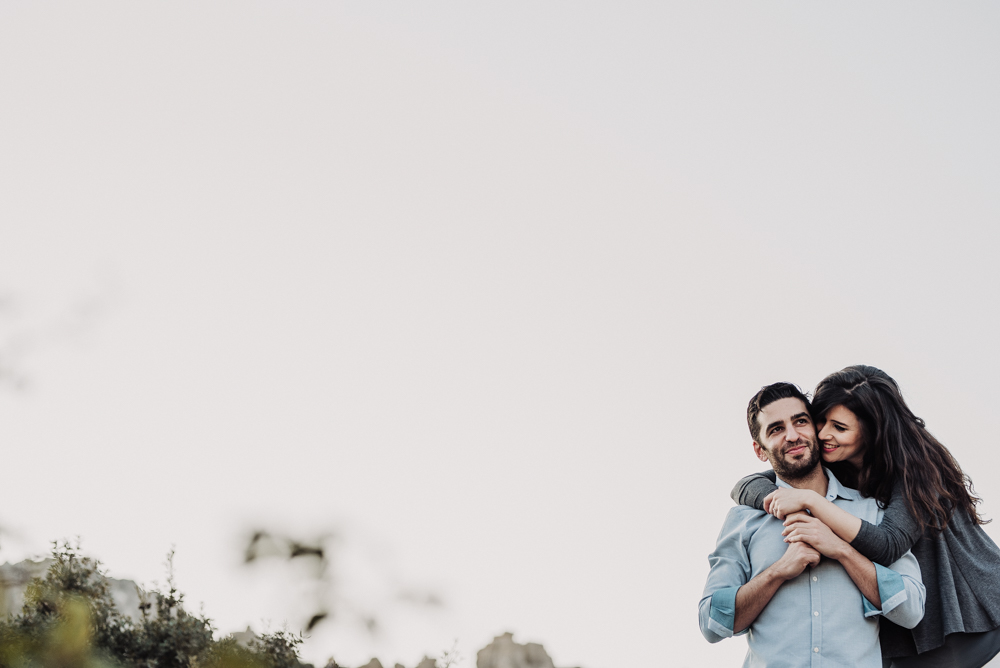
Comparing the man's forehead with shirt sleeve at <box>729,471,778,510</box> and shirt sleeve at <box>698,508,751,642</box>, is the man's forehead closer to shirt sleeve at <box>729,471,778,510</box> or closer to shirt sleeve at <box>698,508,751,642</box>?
shirt sleeve at <box>729,471,778,510</box>

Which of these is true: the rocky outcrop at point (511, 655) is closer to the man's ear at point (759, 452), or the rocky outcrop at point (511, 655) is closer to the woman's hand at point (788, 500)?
the man's ear at point (759, 452)

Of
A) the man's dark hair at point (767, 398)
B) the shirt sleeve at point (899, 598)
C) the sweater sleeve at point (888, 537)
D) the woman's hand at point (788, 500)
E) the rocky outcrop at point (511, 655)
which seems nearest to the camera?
the shirt sleeve at point (899, 598)

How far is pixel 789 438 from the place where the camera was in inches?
145

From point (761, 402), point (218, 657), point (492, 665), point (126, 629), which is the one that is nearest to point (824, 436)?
point (761, 402)

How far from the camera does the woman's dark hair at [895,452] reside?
3582 millimetres

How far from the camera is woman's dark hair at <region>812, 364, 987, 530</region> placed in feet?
11.8

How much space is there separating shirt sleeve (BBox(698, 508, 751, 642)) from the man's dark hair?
40 cm

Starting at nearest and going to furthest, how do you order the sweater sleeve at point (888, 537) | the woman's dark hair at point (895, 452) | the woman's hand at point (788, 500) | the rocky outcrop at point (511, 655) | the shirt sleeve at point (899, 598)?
the shirt sleeve at point (899, 598) → the sweater sleeve at point (888, 537) → the woman's hand at point (788, 500) → the woman's dark hair at point (895, 452) → the rocky outcrop at point (511, 655)

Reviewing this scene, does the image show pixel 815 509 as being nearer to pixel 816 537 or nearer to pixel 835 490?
pixel 816 537

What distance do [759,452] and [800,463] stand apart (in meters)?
0.27

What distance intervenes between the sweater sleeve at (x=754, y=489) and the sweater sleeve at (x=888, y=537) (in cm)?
46

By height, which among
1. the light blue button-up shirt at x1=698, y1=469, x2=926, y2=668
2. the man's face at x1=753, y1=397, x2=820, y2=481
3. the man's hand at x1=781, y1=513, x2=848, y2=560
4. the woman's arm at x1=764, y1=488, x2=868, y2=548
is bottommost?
the light blue button-up shirt at x1=698, y1=469, x2=926, y2=668

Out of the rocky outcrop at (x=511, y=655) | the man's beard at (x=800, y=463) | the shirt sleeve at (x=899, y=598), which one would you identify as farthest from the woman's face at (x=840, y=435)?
the rocky outcrop at (x=511, y=655)

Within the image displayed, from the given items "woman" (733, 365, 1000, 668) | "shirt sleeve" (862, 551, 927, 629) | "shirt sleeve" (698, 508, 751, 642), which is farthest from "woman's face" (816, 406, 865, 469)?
"shirt sleeve" (862, 551, 927, 629)
